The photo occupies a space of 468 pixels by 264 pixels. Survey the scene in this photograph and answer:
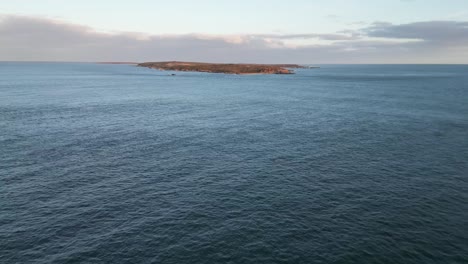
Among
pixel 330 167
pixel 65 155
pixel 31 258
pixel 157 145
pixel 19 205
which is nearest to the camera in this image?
pixel 31 258

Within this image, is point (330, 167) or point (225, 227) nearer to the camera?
point (225, 227)

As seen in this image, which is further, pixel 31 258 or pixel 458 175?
pixel 458 175

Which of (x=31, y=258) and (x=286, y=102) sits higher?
(x=286, y=102)

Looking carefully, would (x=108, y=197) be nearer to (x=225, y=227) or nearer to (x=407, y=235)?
(x=225, y=227)

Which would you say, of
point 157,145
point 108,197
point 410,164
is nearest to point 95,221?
point 108,197

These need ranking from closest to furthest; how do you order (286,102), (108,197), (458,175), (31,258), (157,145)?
1. (31,258)
2. (108,197)
3. (458,175)
4. (157,145)
5. (286,102)

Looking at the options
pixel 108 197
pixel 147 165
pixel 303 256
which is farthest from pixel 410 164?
pixel 108 197

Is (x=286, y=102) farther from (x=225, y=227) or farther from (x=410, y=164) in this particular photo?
(x=225, y=227)
